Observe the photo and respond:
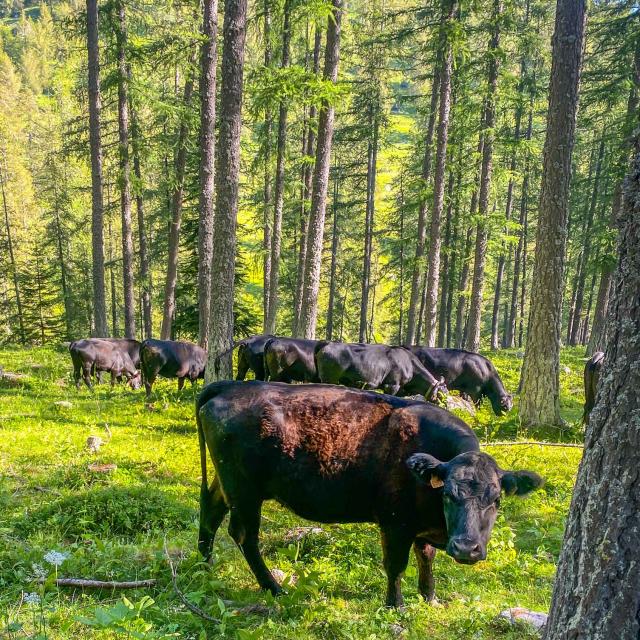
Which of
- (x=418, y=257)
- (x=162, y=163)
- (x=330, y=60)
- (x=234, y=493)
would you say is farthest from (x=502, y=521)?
(x=162, y=163)

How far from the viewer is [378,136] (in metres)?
29.3

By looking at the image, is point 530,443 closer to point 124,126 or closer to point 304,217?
point 304,217

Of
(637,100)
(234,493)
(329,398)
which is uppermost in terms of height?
(637,100)

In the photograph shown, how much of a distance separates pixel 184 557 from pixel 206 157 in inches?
494

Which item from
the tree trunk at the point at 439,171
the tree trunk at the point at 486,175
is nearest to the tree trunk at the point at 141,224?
the tree trunk at the point at 439,171

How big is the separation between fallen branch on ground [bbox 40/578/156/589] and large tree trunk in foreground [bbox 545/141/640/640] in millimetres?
3611

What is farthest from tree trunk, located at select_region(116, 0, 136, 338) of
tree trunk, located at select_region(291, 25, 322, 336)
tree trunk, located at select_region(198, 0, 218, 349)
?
tree trunk, located at select_region(291, 25, 322, 336)

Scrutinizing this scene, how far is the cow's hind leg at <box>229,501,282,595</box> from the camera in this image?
16.1 ft

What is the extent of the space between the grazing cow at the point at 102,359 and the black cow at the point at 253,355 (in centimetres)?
460

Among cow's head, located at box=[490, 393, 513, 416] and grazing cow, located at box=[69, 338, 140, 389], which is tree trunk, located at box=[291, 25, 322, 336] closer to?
grazing cow, located at box=[69, 338, 140, 389]

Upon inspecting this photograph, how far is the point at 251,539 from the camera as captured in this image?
16.4ft

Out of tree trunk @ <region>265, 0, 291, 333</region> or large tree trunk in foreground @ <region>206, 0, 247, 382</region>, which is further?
tree trunk @ <region>265, 0, 291, 333</region>

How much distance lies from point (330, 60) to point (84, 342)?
1116cm

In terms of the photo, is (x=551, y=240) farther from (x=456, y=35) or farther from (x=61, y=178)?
(x=61, y=178)
